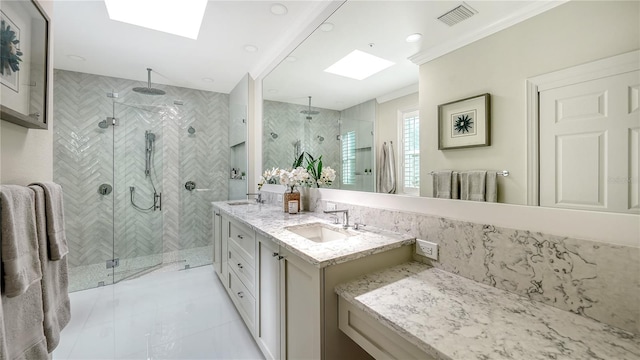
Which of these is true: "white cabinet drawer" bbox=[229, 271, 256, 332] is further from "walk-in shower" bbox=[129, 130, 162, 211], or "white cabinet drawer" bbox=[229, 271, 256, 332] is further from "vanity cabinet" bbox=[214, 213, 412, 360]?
Result: "walk-in shower" bbox=[129, 130, 162, 211]

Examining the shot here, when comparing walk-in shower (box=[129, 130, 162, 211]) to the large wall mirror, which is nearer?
the large wall mirror

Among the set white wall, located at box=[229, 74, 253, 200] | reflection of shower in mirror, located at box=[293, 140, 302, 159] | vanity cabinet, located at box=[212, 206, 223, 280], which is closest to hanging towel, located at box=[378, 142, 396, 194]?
reflection of shower in mirror, located at box=[293, 140, 302, 159]

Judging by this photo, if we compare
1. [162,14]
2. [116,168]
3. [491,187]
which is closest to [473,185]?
[491,187]

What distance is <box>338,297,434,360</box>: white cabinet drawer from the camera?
0.76 metres

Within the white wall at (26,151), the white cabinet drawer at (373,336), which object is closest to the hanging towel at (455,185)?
the white cabinet drawer at (373,336)

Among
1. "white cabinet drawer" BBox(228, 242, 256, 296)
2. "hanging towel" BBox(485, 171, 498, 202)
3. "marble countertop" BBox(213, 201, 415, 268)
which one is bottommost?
"white cabinet drawer" BBox(228, 242, 256, 296)

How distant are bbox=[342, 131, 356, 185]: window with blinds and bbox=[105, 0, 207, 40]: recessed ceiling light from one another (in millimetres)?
1561

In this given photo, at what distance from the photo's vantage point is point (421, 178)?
1.23 m

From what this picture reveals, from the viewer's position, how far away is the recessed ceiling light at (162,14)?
1935 mm

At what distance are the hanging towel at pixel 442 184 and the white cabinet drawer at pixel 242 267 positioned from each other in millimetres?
1257

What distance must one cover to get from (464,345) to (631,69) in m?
0.89

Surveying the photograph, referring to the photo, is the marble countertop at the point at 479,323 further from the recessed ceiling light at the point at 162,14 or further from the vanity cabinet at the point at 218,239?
the recessed ceiling light at the point at 162,14

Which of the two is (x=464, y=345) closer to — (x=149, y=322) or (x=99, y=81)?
(x=149, y=322)

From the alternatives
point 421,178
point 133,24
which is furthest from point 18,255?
point 133,24
